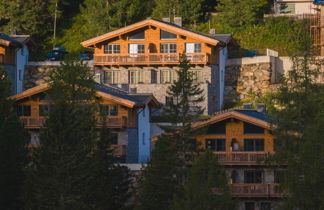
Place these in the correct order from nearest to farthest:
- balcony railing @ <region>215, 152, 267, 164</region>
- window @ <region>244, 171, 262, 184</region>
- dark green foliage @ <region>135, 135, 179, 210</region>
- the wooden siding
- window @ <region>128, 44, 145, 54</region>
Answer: dark green foliage @ <region>135, 135, 179, 210</region> → balcony railing @ <region>215, 152, 267, 164</region> → window @ <region>244, 171, 262, 184</region> → the wooden siding → window @ <region>128, 44, 145, 54</region>

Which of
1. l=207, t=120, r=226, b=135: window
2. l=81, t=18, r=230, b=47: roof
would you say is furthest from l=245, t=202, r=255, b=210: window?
l=81, t=18, r=230, b=47: roof

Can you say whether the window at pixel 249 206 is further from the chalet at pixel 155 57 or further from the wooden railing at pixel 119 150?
the chalet at pixel 155 57

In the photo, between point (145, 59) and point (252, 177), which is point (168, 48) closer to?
point (145, 59)

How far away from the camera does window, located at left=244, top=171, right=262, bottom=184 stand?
7250 centimetres

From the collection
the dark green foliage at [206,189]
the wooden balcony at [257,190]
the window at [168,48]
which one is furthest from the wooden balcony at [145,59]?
the dark green foliage at [206,189]

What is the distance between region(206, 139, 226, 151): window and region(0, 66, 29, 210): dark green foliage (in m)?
12.4

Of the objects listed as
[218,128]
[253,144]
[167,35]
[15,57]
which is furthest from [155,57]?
[253,144]

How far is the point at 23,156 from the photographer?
6944cm

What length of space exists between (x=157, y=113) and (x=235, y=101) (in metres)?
7.94

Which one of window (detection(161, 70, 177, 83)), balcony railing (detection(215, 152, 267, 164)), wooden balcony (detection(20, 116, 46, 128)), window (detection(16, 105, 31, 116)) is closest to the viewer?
balcony railing (detection(215, 152, 267, 164))

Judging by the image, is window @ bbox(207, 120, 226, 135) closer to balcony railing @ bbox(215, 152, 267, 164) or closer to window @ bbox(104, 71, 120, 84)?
balcony railing @ bbox(215, 152, 267, 164)

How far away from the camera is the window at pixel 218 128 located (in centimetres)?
7366

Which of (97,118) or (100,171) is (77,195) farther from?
(97,118)

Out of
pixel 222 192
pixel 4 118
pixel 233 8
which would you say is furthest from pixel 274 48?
pixel 222 192
